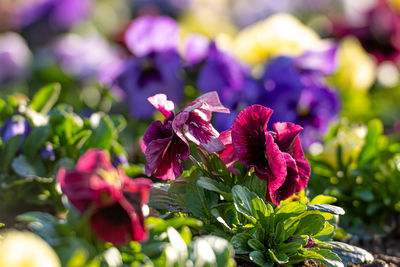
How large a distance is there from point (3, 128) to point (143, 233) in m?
0.75

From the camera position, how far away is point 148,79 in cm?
211

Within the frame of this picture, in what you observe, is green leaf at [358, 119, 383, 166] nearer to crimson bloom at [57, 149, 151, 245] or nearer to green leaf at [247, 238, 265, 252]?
green leaf at [247, 238, 265, 252]

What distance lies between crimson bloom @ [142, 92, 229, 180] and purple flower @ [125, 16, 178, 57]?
3.06ft

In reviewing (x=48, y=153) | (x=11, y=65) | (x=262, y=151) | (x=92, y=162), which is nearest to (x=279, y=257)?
(x=262, y=151)

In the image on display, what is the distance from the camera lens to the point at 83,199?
949 millimetres

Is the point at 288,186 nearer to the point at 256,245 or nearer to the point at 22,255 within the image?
the point at 256,245

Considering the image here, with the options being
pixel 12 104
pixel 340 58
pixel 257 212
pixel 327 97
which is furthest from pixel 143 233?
pixel 340 58

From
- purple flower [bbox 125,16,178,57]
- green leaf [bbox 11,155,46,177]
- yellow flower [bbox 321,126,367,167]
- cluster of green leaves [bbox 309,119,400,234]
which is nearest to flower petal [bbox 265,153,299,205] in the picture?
cluster of green leaves [bbox 309,119,400,234]

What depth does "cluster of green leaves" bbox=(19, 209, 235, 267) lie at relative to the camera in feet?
3.01

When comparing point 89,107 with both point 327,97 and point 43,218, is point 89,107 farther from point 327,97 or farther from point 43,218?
point 43,218

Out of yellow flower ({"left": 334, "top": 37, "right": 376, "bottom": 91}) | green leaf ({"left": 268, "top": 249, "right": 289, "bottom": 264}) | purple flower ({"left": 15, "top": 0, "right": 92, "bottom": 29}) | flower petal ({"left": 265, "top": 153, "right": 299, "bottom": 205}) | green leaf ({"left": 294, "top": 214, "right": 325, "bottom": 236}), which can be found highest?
flower petal ({"left": 265, "top": 153, "right": 299, "bottom": 205})

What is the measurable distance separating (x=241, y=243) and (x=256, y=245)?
33 mm

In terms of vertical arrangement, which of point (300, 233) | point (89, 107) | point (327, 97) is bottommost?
point (89, 107)

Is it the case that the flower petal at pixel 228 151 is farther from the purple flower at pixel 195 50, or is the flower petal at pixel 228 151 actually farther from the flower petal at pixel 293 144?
the purple flower at pixel 195 50
